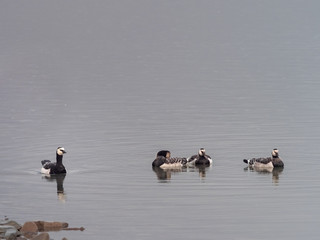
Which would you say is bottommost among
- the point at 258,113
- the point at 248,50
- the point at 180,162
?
the point at 180,162

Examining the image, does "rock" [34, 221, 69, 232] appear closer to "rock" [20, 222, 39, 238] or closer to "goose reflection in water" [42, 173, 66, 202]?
"rock" [20, 222, 39, 238]

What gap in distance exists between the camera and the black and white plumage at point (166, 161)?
135ft

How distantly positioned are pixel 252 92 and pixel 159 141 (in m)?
21.7

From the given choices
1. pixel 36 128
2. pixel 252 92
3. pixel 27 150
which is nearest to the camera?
pixel 27 150

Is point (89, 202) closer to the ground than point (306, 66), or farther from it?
closer to the ground

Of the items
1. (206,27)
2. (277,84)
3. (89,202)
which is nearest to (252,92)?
(277,84)

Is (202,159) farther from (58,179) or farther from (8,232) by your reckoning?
(8,232)

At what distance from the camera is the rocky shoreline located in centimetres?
2747

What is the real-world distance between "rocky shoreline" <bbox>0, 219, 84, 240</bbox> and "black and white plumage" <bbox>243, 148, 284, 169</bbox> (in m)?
12.5

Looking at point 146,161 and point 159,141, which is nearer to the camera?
point 146,161

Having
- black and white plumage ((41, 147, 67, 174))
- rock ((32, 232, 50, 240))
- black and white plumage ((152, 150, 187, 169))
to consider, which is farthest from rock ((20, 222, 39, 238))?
black and white plumage ((152, 150, 187, 169))

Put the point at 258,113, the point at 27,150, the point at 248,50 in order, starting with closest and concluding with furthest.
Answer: the point at 27,150 → the point at 258,113 → the point at 248,50

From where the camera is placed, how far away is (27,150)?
44625 millimetres

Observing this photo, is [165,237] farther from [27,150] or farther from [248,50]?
[248,50]
